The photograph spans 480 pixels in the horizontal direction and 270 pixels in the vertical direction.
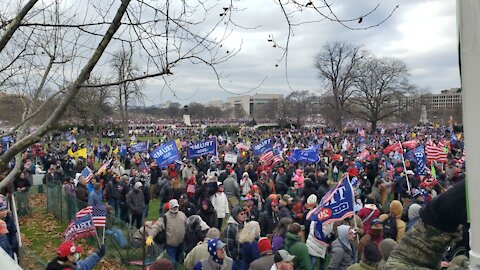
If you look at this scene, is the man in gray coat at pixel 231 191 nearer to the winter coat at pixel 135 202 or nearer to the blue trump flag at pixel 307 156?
the winter coat at pixel 135 202

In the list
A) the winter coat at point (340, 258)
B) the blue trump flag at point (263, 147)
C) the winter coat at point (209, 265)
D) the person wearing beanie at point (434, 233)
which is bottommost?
the winter coat at point (340, 258)

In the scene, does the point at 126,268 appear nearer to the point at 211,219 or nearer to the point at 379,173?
the point at 211,219

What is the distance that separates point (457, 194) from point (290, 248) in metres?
5.71

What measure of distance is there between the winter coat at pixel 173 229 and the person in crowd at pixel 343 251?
283cm

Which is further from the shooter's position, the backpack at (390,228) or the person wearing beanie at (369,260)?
the backpack at (390,228)

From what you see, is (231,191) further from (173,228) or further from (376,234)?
(376,234)

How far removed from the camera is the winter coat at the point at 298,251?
21.8 feet

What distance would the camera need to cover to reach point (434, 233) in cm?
134

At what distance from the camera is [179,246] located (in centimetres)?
845

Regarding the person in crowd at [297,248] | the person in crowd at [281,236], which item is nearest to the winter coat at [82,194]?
the person in crowd at [281,236]

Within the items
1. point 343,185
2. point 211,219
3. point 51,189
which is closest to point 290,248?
point 343,185

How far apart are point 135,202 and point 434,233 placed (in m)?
10.9

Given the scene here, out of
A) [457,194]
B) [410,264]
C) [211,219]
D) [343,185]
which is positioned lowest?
[211,219]

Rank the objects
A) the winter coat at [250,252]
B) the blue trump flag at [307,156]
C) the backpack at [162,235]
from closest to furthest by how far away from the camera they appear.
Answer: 1. the winter coat at [250,252]
2. the backpack at [162,235]
3. the blue trump flag at [307,156]
